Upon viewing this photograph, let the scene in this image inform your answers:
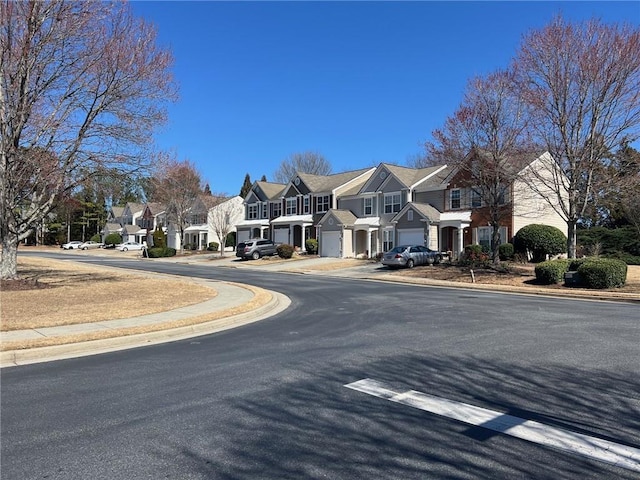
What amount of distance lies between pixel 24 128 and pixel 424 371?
15.3 meters

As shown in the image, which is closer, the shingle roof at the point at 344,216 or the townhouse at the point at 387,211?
the townhouse at the point at 387,211

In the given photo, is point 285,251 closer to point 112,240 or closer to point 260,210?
point 260,210

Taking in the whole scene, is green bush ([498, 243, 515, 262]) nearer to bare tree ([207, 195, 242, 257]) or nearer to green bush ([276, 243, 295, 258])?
green bush ([276, 243, 295, 258])

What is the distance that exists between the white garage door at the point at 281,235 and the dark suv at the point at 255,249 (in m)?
6.20

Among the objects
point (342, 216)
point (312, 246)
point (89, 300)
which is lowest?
point (89, 300)

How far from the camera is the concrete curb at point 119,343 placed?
776cm

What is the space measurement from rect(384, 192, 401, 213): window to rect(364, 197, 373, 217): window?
64.7 inches

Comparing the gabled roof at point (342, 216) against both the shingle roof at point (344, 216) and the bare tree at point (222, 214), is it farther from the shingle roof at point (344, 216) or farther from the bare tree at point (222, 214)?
the bare tree at point (222, 214)

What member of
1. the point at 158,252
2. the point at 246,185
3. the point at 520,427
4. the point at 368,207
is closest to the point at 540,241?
the point at 368,207

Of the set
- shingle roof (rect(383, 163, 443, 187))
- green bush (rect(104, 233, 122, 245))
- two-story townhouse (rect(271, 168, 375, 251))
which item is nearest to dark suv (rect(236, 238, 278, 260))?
two-story townhouse (rect(271, 168, 375, 251))

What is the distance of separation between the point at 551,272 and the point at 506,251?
9718 millimetres

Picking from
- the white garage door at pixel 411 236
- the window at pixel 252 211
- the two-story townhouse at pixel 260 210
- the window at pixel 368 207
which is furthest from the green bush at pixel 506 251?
the window at pixel 252 211

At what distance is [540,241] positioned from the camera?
98.8 ft

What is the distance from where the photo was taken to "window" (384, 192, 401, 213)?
4013 centimetres
